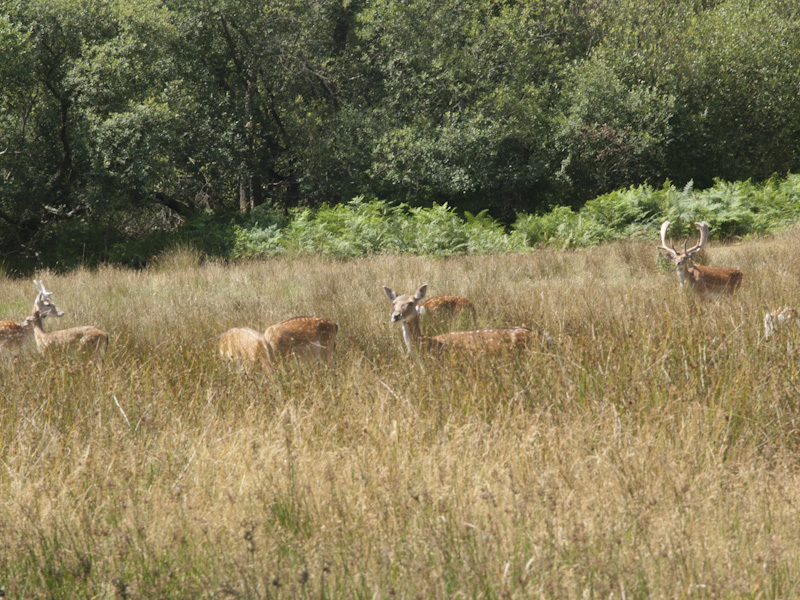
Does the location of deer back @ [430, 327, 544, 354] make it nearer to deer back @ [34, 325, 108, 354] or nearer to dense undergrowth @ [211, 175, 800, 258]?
deer back @ [34, 325, 108, 354]

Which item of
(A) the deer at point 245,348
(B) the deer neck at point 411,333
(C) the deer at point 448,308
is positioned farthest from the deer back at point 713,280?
(A) the deer at point 245,348

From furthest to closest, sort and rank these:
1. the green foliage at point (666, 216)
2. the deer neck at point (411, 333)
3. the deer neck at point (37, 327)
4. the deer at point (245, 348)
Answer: the green foliage at point (666, 216) < the deer neck at point (37, 327) < the deer neck at point (411, 333) < the deer at point (245, 348)

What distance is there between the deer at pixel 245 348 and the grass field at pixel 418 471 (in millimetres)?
127

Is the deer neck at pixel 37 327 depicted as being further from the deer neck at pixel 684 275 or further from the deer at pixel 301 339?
the deer neck at pixel 684 275

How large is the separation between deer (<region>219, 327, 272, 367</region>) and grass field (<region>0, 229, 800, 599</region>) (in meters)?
0.13

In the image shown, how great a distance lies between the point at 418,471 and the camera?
3379mm

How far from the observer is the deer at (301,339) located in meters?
5.49

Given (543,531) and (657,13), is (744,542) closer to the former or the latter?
(543,531)

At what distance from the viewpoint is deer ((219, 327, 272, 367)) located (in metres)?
5.34

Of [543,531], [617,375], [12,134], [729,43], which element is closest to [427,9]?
[729,43]

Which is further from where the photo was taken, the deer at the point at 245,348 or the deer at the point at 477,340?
the deer at the point at 245,348

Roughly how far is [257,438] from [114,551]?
A: 105cm

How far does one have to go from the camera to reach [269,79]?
2050 cm

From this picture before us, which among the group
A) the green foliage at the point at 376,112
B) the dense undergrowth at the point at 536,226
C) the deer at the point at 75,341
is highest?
the green foliage at the point at 376,112
